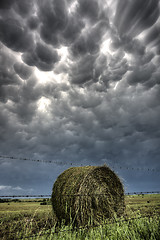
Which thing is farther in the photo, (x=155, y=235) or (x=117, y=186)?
(x=117, y=186)

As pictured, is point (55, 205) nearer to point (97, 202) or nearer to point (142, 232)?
point (97, 202)

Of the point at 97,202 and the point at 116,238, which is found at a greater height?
the point at 97,202

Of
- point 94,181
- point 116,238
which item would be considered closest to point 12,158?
point 116,238

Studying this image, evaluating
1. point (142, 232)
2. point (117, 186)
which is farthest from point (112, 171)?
point (142, 232)

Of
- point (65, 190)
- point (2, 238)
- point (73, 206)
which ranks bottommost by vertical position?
point (2, 238)

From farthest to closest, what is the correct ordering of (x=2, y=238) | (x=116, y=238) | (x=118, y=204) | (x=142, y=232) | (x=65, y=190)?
(x=118, y=204), (x=65, y=190), (x=2, y=238), (x=142, y=232), (x=116, y=238)

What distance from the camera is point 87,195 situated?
561 cm

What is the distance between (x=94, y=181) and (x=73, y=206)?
108 cm

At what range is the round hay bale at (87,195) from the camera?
538 centimetres

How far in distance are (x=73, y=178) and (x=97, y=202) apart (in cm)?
108

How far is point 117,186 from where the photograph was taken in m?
6.91

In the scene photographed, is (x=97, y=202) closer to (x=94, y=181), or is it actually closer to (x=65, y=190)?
(x=94, y=181)

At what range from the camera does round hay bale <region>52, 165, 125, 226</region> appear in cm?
538

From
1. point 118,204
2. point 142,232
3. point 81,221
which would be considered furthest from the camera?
point 118,204
